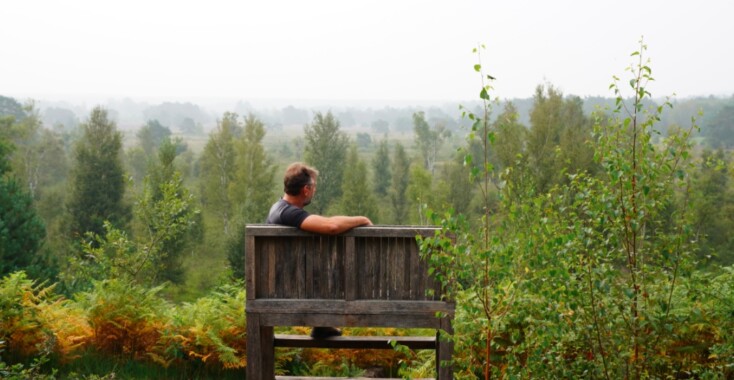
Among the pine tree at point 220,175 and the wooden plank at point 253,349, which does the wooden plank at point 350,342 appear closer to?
the wooden plank at point 253,349

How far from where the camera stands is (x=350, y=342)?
6.79 metres

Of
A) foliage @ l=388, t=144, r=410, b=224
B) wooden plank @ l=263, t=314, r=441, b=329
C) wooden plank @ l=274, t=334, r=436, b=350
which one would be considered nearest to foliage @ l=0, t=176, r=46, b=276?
wooden plank @ l=274, t=334, r=436, b=350

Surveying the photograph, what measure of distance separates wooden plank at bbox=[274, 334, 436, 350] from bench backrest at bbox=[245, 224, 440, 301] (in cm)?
135

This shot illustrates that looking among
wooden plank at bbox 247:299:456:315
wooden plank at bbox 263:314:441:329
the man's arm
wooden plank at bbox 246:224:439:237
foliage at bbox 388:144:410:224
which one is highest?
the man's arm

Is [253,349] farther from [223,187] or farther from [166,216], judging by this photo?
[223,187]

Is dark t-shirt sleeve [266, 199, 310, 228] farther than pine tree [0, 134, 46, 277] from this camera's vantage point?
No

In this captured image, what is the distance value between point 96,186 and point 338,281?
5079 centimetres

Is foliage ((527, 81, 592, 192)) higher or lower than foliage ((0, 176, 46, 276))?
higher

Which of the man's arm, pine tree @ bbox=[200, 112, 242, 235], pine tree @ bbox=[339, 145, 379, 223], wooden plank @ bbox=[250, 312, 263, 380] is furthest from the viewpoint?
pine tree @ bbox=[200, 112, 242, 235]

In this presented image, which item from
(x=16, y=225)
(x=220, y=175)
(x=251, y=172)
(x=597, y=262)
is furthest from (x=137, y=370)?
(x=220, y=175)

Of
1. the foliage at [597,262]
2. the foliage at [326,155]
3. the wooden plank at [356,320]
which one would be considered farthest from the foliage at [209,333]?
the foliage at [326,155]

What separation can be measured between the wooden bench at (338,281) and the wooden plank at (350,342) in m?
1.26

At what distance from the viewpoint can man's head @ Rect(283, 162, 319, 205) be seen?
5812 millimetres

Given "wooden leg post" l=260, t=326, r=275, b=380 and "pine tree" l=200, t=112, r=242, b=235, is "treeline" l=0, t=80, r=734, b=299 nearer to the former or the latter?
"pine tree" l=200, t=112, r=242, b=235
